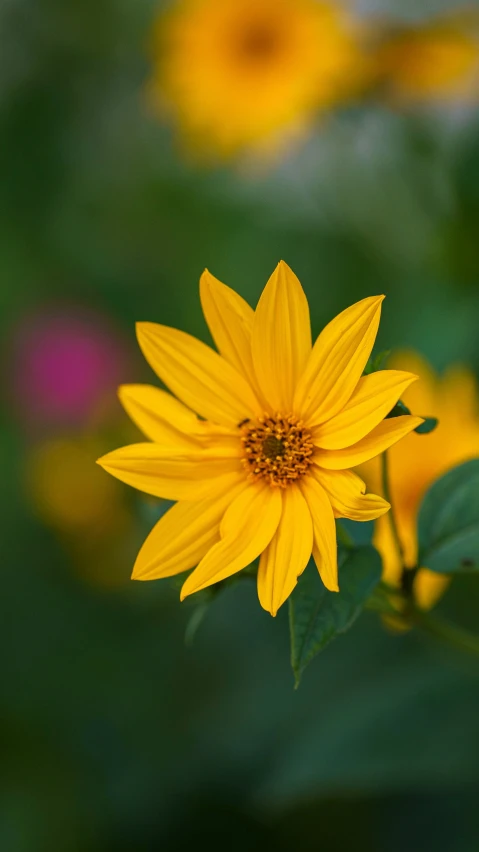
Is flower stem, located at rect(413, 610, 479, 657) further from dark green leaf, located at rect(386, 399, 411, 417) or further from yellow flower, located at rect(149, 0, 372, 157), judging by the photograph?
yellow flower, located at rect(149, 0, 372, 157)

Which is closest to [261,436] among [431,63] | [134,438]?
[134,438]

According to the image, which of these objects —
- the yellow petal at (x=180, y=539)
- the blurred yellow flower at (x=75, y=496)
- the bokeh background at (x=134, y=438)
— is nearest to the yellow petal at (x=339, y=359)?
the yellow petal at (x=180, y=539)

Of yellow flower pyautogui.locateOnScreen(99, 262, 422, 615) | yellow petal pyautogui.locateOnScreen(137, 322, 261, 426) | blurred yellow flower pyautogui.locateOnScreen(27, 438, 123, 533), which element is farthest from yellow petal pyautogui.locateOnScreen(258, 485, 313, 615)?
blurred yellow flower pyautogui.locateOnScreen(27, 438, 123, 533)

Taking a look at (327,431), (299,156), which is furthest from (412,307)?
(327,431)

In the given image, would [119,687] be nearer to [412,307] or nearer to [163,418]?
[412,307]

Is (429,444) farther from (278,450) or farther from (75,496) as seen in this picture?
(75,496)

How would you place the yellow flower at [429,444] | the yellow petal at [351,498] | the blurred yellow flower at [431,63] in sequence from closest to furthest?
1. the yellow petal at [351,498]
2. the yellow flower at [429,444]
3. the blurred yellow flower at [431,63]

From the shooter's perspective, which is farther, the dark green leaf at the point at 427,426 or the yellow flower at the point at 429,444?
the yellow flower at the point at 429,444

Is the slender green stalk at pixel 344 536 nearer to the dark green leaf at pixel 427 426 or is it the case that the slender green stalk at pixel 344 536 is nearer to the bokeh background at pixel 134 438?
the dark green leaf at pixel 427 426
